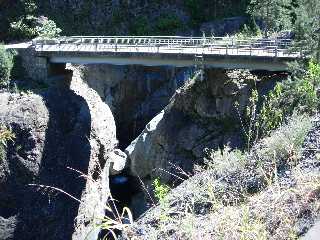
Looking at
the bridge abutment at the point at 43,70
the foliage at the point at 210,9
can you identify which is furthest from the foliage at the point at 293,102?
the foliage at the point at 210,9

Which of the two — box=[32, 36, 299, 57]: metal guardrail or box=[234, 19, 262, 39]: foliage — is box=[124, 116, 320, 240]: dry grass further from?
box=[234, 19, 262, 39]: foliage

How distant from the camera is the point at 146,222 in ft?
29.1

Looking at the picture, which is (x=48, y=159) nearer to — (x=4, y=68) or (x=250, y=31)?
(x=4, y=68)

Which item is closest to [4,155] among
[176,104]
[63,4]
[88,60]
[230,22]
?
[88,60]

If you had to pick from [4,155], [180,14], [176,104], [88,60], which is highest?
[180,14]

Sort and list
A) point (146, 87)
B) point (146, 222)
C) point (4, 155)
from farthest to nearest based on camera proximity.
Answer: point (146, 87) → point (4, 155) → point (146, 222)

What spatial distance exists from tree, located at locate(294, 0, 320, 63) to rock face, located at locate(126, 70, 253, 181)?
4741 mm

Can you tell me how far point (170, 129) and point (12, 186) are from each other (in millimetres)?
9135

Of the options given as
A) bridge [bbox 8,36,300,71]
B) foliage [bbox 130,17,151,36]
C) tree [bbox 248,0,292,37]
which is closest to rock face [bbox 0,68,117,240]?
bridge [bbox 8,36,300,71]

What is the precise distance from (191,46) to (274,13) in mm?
9023

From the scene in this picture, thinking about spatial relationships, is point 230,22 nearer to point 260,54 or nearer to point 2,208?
point 260,54

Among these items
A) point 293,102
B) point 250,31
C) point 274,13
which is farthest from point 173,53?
point 293,102

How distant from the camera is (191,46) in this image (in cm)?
3039

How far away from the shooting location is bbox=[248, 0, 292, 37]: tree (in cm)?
3581
